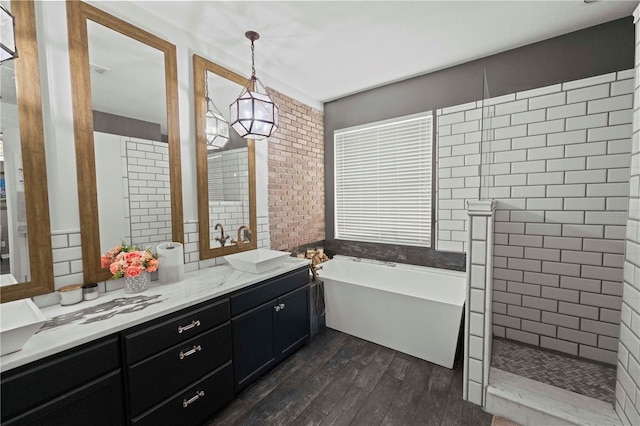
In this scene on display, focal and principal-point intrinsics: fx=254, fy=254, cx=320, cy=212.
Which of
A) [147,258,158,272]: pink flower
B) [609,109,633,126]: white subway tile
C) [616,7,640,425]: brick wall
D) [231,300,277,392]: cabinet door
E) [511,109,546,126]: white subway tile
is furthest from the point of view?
[511,109,546,126]: white subway tile

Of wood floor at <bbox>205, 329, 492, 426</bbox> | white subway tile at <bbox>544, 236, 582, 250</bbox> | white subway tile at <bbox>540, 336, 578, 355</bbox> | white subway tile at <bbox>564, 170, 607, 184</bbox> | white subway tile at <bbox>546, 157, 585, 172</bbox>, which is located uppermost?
white subway tile at <bbox>546, 157, 585, 172</bbox>

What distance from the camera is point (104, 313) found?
1424 millimetres

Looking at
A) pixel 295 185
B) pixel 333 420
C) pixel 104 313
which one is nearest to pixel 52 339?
pixel 104 313

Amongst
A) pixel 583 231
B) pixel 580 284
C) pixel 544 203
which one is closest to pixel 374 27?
pixel 544 203

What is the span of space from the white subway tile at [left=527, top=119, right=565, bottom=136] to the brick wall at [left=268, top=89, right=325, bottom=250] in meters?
2.37

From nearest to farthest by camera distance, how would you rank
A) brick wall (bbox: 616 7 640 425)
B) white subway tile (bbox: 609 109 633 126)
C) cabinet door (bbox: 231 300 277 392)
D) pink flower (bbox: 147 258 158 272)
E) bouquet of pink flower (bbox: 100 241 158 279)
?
brick wall (bbox: 616 7 640 425), bouquet of pink flower (bbox: 100 241 158 279), pink flower (bbox: 147 258 158 272), cabinet door (bbox: 231 300 277 392), white subway tile (bbox: 609 109 633 126)

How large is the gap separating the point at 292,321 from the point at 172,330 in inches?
43.1

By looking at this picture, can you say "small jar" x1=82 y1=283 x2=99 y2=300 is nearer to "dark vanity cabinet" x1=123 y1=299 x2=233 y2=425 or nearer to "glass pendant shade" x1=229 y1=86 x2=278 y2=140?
"dark vanity cabinet" x1=123 y1=299 x2=233 y2=425

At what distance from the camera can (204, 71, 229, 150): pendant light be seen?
2.31 meters

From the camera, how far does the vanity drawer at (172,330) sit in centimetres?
133

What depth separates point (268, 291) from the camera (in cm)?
210

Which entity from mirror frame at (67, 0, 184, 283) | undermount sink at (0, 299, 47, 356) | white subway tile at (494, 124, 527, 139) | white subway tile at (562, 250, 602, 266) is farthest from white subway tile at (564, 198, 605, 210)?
mirror frame at (67, 0, 184, 283)

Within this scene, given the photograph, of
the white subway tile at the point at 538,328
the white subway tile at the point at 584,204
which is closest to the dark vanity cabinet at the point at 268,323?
the white subway tile at the point at 538,328

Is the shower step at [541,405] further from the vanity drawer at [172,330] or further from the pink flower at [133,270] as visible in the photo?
the pink flower at [133,270]
